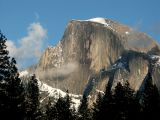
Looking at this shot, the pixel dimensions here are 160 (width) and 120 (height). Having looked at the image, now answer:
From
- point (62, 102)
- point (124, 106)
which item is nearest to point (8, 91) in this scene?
point (124, 106)

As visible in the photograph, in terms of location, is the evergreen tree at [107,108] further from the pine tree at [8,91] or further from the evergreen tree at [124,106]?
the pine tree at [8,91]

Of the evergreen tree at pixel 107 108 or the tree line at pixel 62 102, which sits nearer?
the tree line at pixel 62 102

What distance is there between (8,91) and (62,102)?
37.6 m

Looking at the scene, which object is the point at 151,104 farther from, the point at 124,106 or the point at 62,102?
the point at 62,102

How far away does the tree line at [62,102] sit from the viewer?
1704 inches

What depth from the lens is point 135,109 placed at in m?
58.0

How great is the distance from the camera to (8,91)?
4544 cm

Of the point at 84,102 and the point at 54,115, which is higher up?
the point at 84,102

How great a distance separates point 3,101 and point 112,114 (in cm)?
1904

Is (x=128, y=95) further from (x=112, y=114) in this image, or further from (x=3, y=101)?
(x=3, y=101)

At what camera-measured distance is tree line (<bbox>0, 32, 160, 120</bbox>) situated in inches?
1704

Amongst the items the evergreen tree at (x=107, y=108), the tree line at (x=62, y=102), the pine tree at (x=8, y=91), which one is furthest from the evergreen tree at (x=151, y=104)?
the pine tree at (x=8, y=91)

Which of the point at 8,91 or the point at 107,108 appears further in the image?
the point at 107,108

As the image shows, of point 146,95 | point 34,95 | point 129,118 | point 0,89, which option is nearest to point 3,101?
point 0,89
